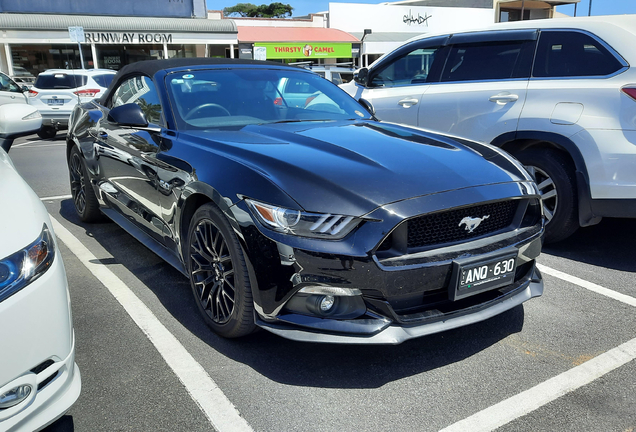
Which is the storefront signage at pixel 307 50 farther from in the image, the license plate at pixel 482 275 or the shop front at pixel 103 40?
the license plate at pixel 482 275

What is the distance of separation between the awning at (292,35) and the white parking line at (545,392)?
30244mm

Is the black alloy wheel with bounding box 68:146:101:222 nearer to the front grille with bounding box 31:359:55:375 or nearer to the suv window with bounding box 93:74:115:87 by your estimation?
the front grille with bounding box 31:359:55:375

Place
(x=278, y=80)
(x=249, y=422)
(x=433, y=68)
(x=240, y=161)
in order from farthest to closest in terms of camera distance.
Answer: (x=433, y=68), (x=278, y=80), (x=240, y=161), (x=249, y=422)

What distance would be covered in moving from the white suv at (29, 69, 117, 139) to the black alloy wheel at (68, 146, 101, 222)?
867 centimetres

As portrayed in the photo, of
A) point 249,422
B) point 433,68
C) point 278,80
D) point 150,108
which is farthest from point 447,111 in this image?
point 249,422

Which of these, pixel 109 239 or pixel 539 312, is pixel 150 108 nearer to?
pixel 109 239

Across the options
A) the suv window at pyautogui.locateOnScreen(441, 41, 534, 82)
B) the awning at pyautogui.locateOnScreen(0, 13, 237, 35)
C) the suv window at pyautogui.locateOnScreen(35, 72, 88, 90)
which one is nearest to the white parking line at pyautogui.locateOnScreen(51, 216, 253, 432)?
the suv window at pyautogui.locateOnScreen(441, 41, 534, 82)

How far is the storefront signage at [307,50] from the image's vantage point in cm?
3161

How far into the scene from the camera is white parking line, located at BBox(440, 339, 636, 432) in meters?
2.28

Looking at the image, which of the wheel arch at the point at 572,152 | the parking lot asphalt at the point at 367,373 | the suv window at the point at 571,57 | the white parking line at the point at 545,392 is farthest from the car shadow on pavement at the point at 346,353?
the suv window at the point at 571,57

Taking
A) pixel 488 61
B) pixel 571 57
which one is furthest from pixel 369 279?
pixel 488 61

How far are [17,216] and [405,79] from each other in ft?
14.8

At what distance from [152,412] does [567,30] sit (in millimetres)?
4180

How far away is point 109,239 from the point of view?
4.86m
